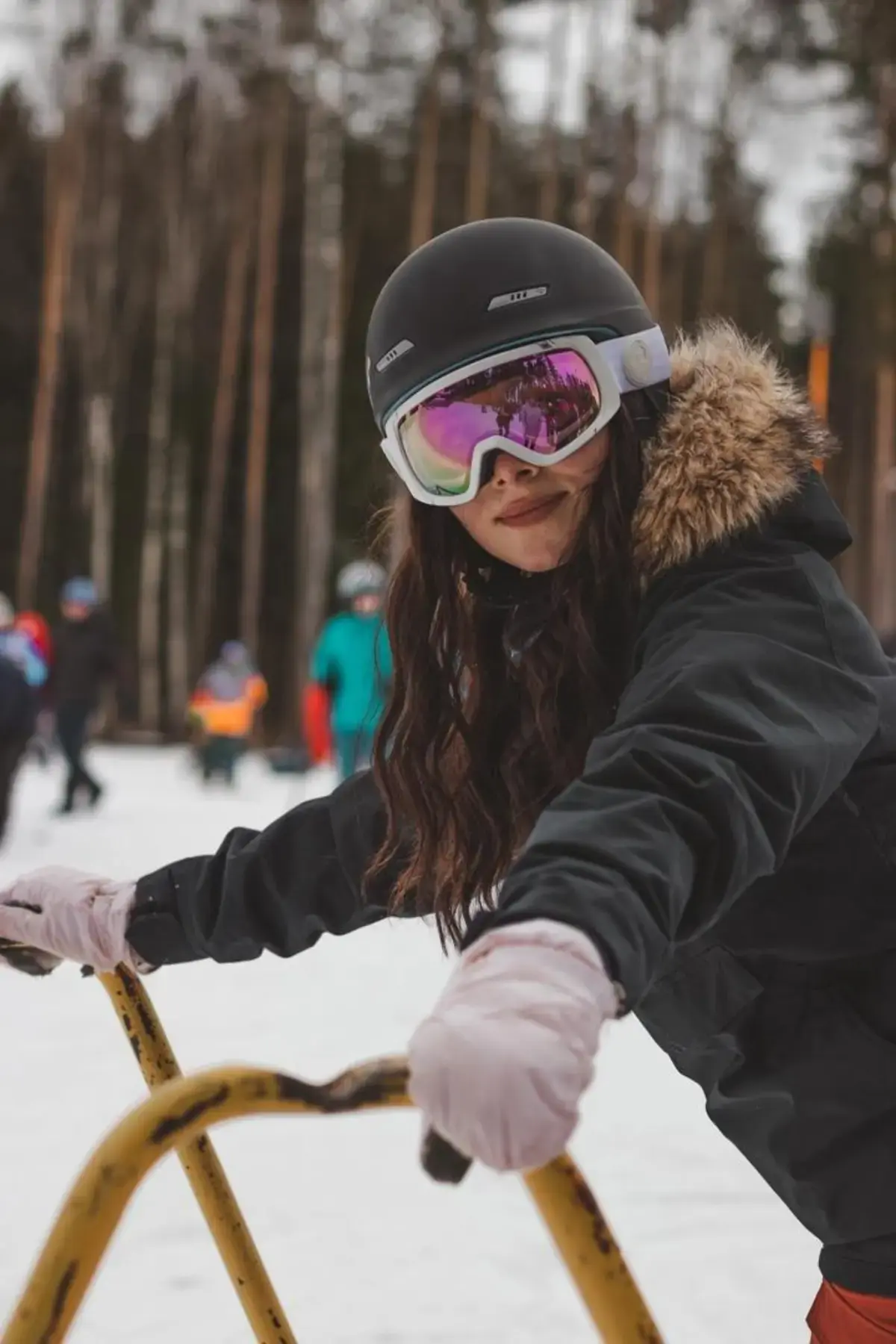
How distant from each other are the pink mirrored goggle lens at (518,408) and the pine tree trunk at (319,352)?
15.6 m

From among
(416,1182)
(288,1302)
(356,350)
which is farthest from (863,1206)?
(356,350)

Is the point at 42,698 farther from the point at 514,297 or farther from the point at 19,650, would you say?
the point at 514,297

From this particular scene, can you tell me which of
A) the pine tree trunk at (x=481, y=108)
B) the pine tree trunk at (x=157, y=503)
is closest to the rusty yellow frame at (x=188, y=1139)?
the pine tree trunk at (x=481, y=108)

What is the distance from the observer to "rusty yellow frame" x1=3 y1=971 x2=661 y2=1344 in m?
0.91

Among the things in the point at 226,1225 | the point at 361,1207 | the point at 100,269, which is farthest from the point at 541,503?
the point at 100,269

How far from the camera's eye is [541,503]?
4.36 feet

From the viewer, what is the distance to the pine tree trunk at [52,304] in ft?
70.2

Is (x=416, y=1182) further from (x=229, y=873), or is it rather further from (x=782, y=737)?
(x=782, y=737)

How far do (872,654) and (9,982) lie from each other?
4514 millimetres

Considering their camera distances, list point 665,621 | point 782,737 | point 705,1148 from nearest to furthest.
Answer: point 782,737, point 665,621, point 705,1148

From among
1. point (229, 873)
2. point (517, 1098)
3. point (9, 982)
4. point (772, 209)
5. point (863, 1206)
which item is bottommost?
point (9, 982)

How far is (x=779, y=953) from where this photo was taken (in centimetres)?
117

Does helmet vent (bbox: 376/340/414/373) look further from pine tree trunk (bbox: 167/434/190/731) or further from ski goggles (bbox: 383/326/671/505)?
pine tree trunk (bbox: 167/434/190/731)

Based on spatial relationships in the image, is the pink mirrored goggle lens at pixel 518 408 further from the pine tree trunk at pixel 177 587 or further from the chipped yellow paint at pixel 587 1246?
the pine tree trunk at pixel 177 587
